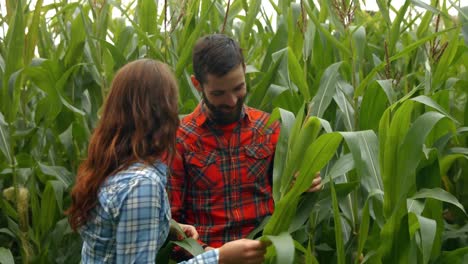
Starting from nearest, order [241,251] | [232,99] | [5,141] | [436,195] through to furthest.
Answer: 1. [241,251]
2. [436,195]
3. [232,99]
4. [5,141]

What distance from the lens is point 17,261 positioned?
2348mm

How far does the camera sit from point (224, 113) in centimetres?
193

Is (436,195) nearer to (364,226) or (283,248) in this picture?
(364,226)

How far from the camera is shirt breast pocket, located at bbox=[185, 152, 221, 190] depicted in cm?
196

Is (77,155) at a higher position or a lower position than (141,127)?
lower

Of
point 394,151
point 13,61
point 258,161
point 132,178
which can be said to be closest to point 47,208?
point 13,61

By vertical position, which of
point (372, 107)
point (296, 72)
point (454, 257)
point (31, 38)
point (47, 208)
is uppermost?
point (31, 38)

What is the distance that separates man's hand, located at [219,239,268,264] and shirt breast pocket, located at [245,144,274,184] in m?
0.31

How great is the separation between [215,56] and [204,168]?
267mm

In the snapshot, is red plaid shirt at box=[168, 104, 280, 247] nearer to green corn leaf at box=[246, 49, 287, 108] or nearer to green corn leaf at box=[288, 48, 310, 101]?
green corn leaf at box=[288, 48, 310, 101]

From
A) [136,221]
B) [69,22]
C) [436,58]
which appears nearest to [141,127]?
[136,221]

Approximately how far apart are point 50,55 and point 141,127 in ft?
3.65

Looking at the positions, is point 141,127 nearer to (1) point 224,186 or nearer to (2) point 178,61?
(1) point 224,186

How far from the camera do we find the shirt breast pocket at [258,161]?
196cm
